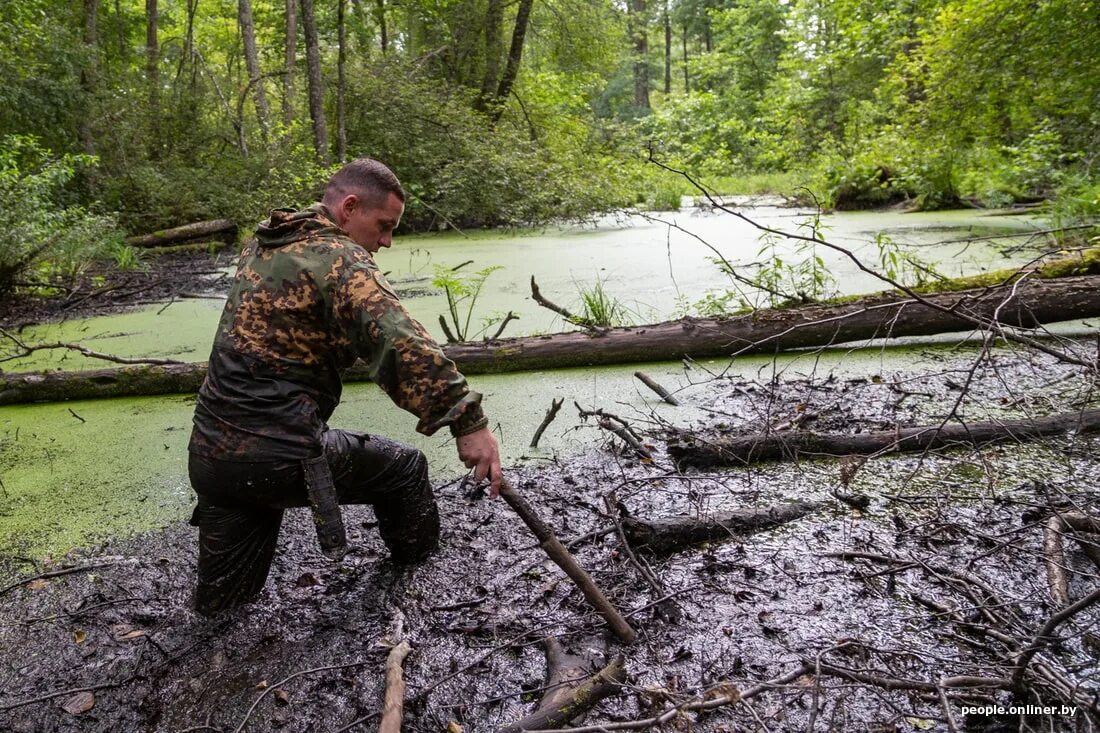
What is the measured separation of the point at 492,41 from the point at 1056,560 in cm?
1337

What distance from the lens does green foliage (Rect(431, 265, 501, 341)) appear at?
4455 mm

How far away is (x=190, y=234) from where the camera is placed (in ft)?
35.4

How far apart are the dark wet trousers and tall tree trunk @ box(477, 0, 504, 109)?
12042 mm

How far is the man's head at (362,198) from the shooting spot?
2135mm

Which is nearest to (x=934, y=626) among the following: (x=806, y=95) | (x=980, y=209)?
(x=980, y=209)

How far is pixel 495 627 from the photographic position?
2107 mm

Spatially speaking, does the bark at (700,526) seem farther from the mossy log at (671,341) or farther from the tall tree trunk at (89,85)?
the tall tree trunk at (89,85)

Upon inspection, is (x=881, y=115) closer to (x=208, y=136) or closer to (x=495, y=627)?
(x=208, y=136)

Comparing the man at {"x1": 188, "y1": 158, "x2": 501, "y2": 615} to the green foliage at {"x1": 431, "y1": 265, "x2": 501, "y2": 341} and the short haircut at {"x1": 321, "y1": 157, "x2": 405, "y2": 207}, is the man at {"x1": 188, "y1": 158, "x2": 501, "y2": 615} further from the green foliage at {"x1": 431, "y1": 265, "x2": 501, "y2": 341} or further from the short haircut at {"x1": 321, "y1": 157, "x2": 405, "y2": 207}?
the green foliage at {"x1": 431, "y1": 265, "x2": 501, "y2": 341}

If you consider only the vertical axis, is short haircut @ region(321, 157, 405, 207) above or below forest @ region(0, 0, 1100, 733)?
above

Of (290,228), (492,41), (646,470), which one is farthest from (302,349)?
(492,41)

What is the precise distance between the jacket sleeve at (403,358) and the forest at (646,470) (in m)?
0.32

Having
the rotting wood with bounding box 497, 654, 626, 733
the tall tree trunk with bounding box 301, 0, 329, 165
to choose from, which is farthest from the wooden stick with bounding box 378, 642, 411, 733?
the tall tree trunk with bounding box 301, 0, 329, 165

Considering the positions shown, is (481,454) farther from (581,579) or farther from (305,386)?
(305,386)
